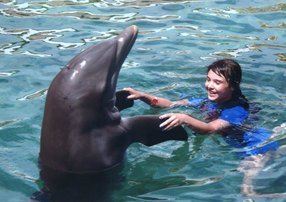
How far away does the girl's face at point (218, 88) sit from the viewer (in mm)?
6453

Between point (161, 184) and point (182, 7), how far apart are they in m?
6.10

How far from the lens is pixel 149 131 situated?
17.5 feet

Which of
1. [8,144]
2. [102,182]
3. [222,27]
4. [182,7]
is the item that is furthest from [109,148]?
[182,7]

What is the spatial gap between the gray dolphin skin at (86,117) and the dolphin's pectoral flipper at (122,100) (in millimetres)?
1033

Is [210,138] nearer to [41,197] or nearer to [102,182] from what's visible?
[102,182]

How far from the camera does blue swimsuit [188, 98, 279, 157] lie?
6031 millimetres

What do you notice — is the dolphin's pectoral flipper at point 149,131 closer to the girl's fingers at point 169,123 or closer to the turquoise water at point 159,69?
the girl's fingers at point 169,123

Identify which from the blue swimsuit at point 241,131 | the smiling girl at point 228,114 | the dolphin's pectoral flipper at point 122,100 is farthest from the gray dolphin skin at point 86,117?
the blue swimsuit at point 241,131

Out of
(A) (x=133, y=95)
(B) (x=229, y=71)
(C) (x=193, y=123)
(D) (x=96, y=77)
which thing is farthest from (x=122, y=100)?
(D) (x=96, y=77)

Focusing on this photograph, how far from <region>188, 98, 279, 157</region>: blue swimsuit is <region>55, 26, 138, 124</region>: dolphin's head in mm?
1486

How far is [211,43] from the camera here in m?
9.21

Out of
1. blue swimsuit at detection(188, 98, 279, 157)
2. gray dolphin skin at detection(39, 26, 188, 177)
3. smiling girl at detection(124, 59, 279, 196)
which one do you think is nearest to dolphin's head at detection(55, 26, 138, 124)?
gray dolphin skin at detection(39, 26, 188, 177)

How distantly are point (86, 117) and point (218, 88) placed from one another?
2037mm

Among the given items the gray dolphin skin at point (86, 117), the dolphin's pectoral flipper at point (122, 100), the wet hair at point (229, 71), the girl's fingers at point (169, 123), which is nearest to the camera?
the gray dolphin skin at point (86, 117)
